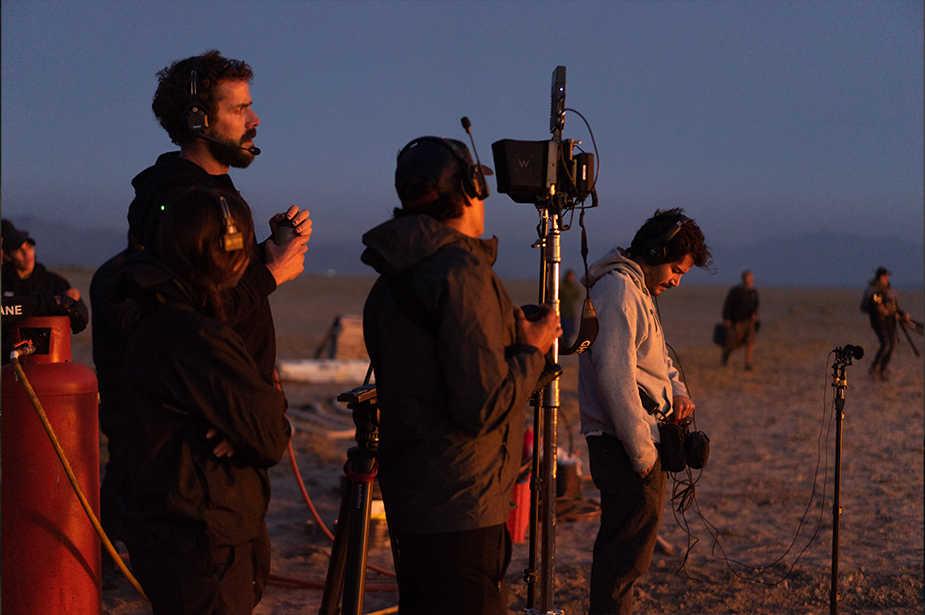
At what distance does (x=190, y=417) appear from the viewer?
2.06 m

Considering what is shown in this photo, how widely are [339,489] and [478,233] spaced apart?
4.78 metres

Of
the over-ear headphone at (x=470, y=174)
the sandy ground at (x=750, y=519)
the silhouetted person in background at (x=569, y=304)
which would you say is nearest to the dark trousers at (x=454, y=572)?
the over-ear headphone at (x=470, y=174)

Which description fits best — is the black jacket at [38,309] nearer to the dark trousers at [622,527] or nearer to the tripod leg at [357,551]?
the tripod leg at [357,551]

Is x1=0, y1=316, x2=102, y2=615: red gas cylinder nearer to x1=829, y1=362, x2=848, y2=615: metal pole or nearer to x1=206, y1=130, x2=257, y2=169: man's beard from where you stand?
x1=206, y1=130, x2=257, y2=169: man's beard

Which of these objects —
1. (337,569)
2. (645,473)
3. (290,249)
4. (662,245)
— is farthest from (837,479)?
(290,249)

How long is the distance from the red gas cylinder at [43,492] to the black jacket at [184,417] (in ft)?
4.76

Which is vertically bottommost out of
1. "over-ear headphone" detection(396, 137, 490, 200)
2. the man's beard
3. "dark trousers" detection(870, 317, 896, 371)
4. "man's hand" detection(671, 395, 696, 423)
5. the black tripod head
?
"dark trousers" detection(870, 317, 896, 371)

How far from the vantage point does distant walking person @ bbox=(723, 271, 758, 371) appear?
51.1ft

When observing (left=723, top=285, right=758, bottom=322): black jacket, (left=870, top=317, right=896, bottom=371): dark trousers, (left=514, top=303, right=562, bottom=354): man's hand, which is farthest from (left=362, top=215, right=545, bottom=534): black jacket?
(left=870, top=317, right=896, bottom=371): dark trousers

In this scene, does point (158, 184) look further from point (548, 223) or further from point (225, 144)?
point (548, 223)

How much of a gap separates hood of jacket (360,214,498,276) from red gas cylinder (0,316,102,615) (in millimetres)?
2005

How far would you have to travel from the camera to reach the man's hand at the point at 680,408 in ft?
11.5

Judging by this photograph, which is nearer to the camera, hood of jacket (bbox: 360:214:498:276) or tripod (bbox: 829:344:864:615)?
hood of jacket (bbox: 360:214:498:276)

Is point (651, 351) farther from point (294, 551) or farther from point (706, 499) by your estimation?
point (706, 499)
